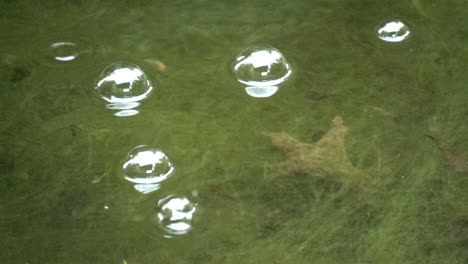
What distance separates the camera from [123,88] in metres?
2.02

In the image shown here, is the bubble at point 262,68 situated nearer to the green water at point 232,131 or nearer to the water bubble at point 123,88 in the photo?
the green water at point 232,131

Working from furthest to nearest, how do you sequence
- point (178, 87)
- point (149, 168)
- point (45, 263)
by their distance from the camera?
1. point (178, 87)
2. point (149, 168)
3. point (45, 263)

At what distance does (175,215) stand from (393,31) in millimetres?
952

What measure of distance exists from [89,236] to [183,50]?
730 millimetres

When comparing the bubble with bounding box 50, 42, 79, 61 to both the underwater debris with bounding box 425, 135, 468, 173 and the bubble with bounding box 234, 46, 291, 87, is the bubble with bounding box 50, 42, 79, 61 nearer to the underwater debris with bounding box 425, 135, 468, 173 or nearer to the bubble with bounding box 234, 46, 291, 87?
the bubble with bounding box 234, 46, 291, 87

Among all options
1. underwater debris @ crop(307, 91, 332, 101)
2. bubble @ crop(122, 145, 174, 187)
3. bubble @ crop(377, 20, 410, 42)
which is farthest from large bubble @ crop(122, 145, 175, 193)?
bubble @ crop(377, 20, 410, 42)

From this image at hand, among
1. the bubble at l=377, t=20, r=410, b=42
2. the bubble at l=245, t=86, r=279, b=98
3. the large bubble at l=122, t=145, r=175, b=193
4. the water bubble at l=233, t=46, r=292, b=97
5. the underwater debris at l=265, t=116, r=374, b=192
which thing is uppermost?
the bubble at l=377, t=20, r=410, b=42

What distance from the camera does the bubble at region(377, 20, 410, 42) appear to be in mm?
2219

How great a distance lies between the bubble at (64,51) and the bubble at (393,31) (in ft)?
3.03

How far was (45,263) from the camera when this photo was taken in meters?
1.61

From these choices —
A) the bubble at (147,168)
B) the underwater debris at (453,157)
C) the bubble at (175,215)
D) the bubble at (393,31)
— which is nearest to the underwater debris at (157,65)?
the bubble at (147,168)

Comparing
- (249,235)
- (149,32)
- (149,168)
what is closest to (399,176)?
(249,235)

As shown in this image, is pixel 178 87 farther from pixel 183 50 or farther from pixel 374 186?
pixel 374 186

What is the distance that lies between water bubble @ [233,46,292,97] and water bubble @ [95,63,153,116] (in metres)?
0.27
